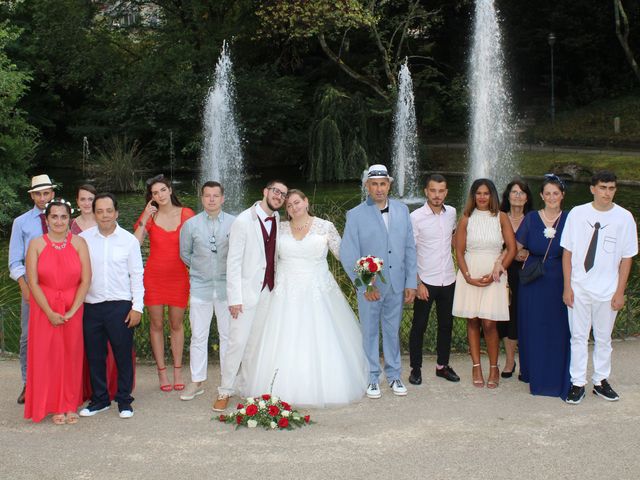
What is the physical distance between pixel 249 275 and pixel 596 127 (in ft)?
105

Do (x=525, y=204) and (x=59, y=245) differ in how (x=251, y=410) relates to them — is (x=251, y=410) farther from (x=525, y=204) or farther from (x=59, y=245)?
(x=525, y=204)

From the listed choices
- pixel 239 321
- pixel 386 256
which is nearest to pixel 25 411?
pixel 239 321

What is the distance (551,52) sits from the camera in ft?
124

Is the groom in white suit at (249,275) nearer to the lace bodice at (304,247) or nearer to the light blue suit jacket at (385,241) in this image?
the lace bodice at (304,247)

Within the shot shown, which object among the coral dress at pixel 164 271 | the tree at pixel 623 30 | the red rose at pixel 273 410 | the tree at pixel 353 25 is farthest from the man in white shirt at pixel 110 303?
the tree at pixel 623 30

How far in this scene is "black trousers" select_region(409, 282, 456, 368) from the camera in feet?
22.7

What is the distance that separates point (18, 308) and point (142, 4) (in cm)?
2848

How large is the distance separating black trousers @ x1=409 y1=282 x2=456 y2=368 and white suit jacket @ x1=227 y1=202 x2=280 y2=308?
1.46 meters

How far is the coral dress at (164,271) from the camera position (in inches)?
264

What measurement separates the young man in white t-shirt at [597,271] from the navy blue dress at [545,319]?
161 millimetres

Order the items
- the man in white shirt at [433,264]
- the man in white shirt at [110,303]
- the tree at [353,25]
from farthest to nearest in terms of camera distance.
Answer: the tree at [353,25] < the man in white shirt at [433,264] < the man in white shirt at [110,303]

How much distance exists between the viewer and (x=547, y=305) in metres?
6.66

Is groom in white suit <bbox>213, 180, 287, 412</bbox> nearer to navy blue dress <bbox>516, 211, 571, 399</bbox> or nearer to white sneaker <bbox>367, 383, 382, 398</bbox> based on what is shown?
white sneaker <bbox>367, 383, 382, 398</bbox>

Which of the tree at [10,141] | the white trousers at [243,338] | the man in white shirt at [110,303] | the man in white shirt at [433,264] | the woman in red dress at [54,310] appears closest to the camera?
the woman in red dress at [54,310]
